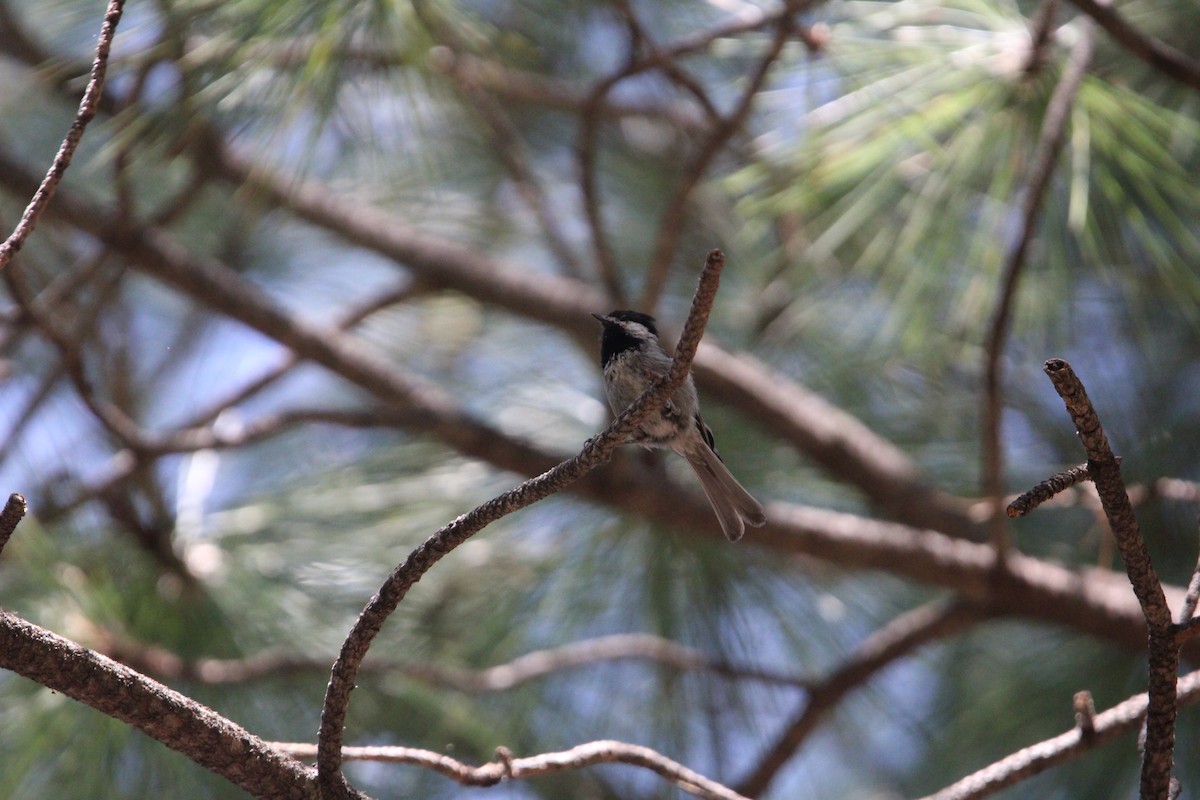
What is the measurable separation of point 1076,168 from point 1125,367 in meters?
1.21

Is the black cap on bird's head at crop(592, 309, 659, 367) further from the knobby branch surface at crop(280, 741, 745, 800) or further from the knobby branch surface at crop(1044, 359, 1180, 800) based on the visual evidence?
the knobby branch surface at crop(1044, 359, 1180, 800)

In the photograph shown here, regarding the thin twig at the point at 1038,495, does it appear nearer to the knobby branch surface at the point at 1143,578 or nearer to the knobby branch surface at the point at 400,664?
the knobby branch surface at the point at 1143,578

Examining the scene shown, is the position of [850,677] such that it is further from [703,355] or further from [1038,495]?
[1038,495]

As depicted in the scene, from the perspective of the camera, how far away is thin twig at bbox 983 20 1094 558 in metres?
2.00

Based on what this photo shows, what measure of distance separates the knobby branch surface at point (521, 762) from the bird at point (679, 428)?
80 centimetres

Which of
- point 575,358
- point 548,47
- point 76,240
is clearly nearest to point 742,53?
point 548,47

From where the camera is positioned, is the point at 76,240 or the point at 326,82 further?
the point at 76,240

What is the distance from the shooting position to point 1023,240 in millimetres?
2029

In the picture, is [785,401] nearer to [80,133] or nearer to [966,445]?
[966,445]

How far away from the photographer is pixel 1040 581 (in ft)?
Result: 8.34

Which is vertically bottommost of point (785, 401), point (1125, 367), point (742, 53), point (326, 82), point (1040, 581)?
point (1040, 581)

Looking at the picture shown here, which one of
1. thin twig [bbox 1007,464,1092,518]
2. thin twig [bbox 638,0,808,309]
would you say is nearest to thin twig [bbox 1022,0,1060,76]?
thin twig [bbox 638,0,808,309]

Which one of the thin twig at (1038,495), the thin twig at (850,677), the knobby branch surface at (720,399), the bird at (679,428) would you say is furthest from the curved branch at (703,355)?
the thin twig at (1038,495)

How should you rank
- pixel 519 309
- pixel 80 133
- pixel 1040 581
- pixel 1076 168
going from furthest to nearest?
pixel 519 309, pixel 1040 581, pixel 1076 168, pixel 80 133
